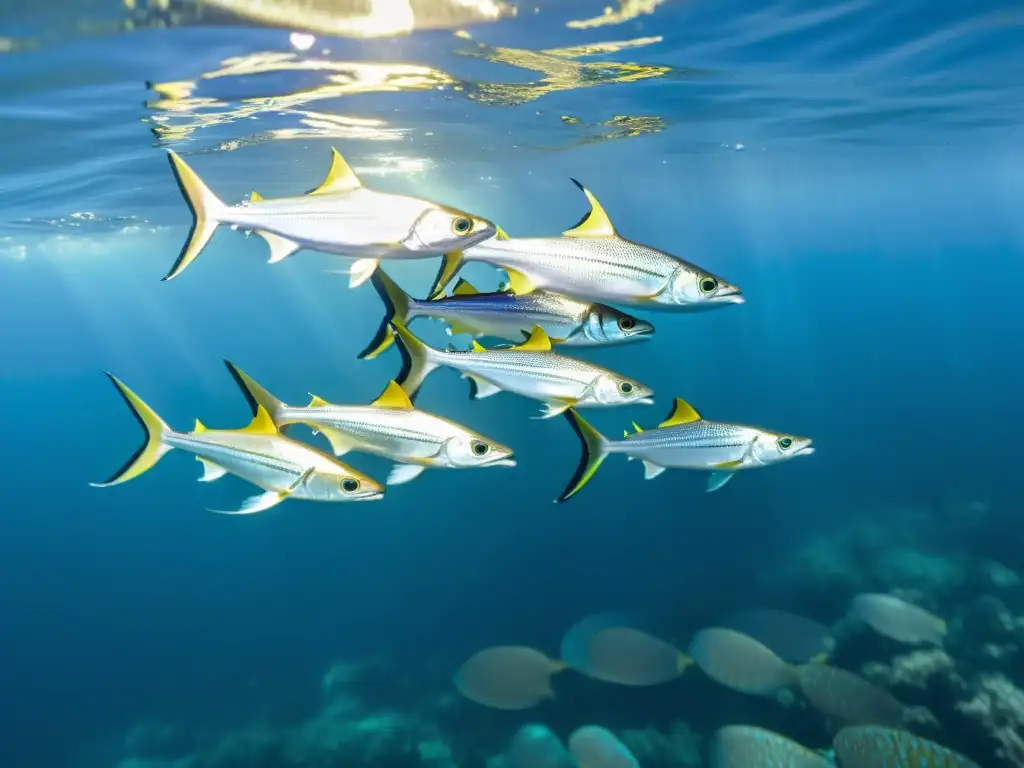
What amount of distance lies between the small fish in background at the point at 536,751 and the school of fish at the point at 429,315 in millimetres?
6422

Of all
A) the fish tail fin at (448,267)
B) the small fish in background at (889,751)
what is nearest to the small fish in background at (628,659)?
the small fish in background at (889,751)

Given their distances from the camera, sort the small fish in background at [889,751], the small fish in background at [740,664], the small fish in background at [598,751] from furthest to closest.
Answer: the small fish in background at [740,664] < the small fish in background at [598,751] < the small fish in background at [889,751]

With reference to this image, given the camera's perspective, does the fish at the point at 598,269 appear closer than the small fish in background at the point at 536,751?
Yes

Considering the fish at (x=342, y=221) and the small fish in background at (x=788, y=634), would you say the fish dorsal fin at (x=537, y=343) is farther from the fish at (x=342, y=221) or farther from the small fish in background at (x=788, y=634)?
the small fish in background at (x=788, y=634)

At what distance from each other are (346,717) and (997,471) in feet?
72.8

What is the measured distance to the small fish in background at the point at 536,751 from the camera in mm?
8719

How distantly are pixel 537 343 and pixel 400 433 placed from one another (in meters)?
1.21

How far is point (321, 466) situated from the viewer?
416 centimetres

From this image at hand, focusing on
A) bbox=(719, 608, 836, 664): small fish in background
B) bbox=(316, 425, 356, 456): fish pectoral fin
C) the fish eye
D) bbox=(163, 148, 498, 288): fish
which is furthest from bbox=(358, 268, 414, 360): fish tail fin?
bbox=(719, 608, 836, 664): small fish in background

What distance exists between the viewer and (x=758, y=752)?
7.54 metres

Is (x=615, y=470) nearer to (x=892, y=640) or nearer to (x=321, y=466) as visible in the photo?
(x=892, y=640)

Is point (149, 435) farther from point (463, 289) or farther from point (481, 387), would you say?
point (463, 289)

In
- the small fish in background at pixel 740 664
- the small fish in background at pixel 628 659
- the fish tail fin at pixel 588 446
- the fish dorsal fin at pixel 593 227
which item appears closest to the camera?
the fish dorsal fin at pixel 593 227

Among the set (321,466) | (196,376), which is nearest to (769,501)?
(321,466)
